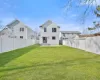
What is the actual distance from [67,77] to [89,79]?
2.58 ft

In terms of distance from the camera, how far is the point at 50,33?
4106cm

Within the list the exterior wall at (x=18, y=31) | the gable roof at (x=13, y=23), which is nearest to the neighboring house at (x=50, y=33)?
the exterior wall at (x=18, y=31)

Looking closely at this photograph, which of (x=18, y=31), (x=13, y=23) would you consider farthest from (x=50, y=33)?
(x=13, y=23)

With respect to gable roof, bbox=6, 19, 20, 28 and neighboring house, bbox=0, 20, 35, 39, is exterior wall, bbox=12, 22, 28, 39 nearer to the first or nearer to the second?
neighboring house, bbox=0, 20, 35, 39

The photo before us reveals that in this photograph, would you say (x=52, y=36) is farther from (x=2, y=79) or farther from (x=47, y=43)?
(x=2, y=79)

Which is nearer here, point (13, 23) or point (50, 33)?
point (50, 33)

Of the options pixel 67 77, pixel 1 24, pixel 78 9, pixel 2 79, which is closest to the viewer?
pixel 2 79

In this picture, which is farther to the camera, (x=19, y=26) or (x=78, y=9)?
(x=19, y=26)

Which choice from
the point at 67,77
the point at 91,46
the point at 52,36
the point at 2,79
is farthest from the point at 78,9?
the point at 52,36

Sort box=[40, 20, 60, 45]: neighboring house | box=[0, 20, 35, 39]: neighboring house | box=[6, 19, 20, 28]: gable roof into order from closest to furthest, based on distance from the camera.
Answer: box=[0, 20, 35, 39]: neighboring house
box=[40, 20, 60, 45]: neighboring house
box=[6, 19, 20, 28]: gable roof

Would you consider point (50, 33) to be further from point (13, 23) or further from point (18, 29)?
point (13, 23)

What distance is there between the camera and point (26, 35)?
1641 inches

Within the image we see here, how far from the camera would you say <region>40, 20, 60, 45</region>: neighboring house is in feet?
135

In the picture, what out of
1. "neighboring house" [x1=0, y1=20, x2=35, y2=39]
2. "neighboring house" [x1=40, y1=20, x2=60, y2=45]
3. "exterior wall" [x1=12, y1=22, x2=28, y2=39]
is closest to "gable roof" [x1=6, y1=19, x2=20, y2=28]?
"neighboring house" [x1=0, y1=20, x2=35, y2=39]
